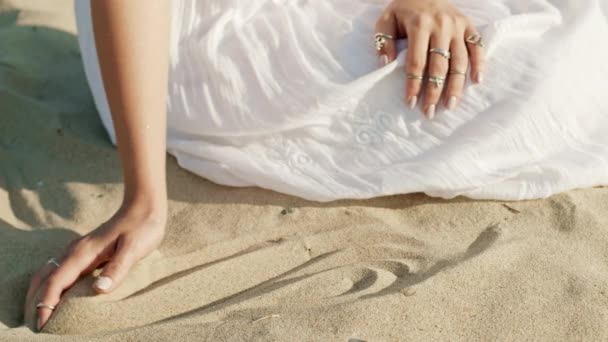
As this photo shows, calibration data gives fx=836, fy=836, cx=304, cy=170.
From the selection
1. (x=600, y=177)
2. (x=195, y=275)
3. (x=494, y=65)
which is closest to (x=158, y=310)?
(x=195, y=275)

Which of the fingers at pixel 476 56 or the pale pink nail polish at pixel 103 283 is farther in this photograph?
the fingers at pixel 476 56

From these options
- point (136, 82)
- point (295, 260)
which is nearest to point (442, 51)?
point (295, 260)

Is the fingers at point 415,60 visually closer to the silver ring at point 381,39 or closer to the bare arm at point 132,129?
the silver ring at point 381,39

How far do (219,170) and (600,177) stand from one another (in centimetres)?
99

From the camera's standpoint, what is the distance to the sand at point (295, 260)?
1.66m

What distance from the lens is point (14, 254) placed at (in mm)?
1918

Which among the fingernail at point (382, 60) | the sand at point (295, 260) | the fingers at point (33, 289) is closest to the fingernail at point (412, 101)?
the fingernail at point (382, 60)

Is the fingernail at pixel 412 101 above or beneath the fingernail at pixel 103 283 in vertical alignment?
above

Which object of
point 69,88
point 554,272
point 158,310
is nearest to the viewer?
point 158,310

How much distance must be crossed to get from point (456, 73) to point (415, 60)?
0.11 meters

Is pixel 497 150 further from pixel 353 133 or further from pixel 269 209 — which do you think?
pixel 269 209

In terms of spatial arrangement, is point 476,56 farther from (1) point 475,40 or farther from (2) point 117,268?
(2) point 117,268

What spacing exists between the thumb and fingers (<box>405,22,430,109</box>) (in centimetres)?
78

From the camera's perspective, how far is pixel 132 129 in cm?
184
